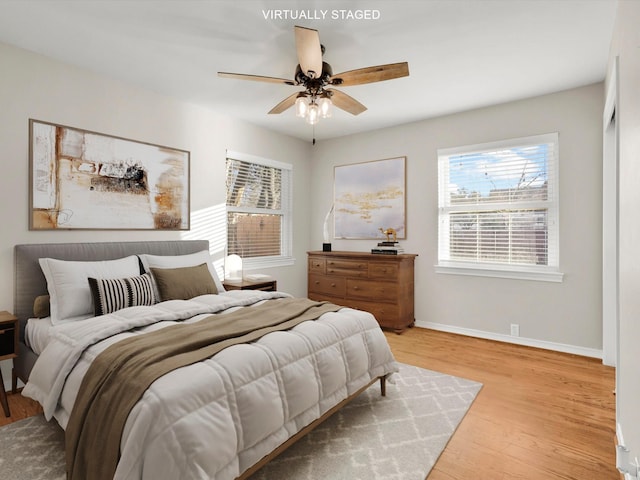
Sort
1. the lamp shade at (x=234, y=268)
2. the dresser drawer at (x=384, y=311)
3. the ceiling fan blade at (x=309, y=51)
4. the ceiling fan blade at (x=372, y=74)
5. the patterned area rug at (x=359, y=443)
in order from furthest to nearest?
the dresser drawer at (x=384, y=311) < the lamp shade at (x=234, y=268) < the ceiling fan blade at (x=372, y=74) < the ceiling fan blade at (x=309, y=51) < the patterned area rug at (x=359, y=443)

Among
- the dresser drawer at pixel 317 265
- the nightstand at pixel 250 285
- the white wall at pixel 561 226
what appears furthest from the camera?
the dresser drawer at pixel 317 265

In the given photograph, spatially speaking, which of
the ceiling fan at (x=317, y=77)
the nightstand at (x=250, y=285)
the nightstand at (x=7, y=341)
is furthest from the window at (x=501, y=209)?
the nightstand at (x=7, y=341)

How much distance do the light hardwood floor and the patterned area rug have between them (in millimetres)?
112

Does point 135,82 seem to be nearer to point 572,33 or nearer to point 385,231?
point 385,231

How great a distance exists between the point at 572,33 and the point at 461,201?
2.02 meters

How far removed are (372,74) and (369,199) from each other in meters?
2.63

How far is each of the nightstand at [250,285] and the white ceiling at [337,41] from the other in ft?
6.58

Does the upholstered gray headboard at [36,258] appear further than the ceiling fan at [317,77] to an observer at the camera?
Yes

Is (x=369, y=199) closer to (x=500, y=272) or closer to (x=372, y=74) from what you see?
(x=500, y=272)

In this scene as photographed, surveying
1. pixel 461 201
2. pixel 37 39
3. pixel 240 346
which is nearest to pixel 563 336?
pixel 461 201

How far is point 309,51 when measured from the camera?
2219 mm

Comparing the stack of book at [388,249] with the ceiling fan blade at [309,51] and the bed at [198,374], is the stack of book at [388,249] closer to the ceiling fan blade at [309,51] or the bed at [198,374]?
the bed at [198,374]

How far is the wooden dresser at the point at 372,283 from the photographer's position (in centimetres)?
427

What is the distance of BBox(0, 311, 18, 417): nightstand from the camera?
92.1 inches
